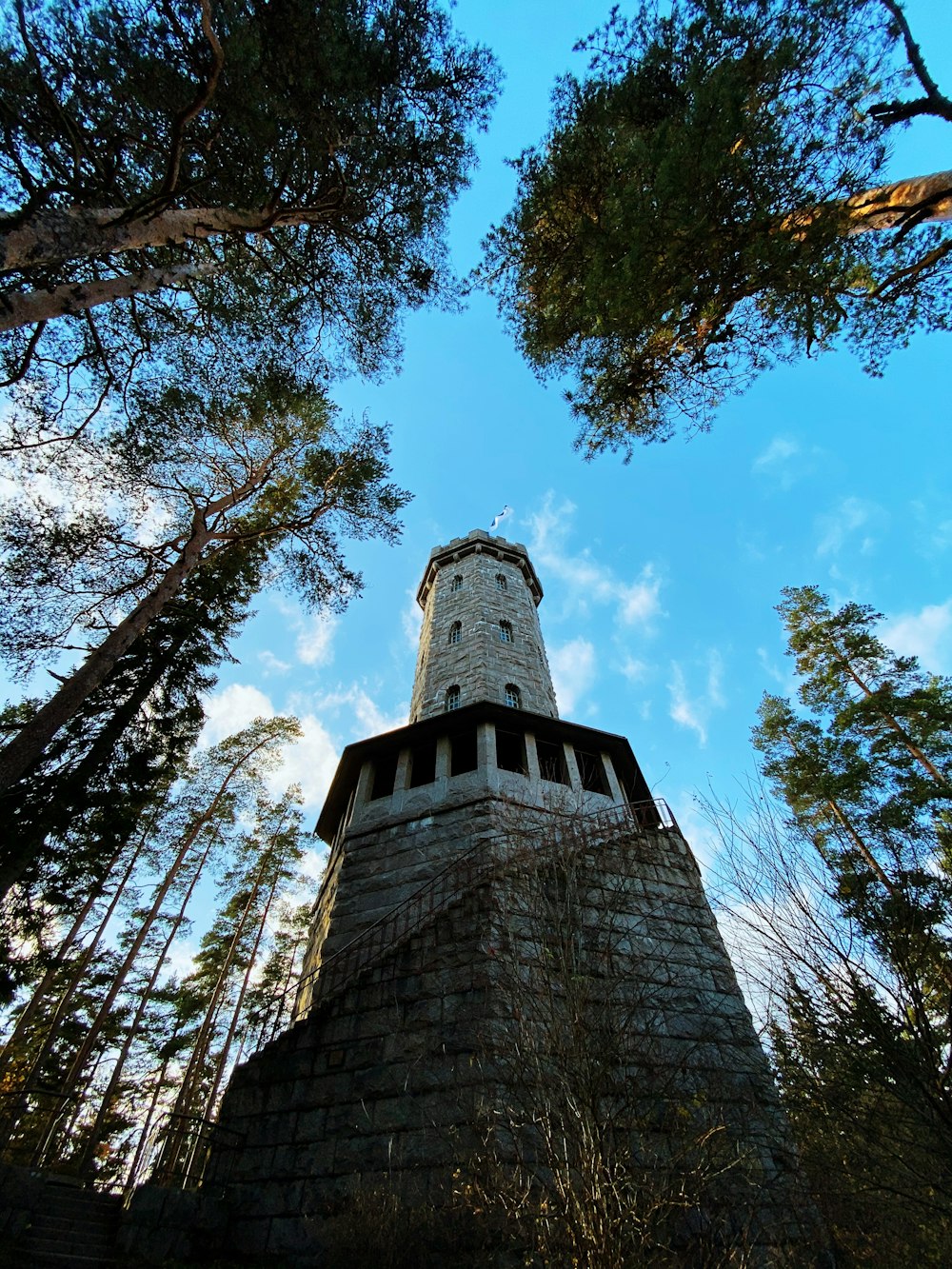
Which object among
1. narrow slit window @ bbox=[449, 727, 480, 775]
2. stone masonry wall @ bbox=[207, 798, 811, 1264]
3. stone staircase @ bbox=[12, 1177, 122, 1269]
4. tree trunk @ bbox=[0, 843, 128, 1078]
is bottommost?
stone staircase @ bbox=[12, 1177, 122, 1269]

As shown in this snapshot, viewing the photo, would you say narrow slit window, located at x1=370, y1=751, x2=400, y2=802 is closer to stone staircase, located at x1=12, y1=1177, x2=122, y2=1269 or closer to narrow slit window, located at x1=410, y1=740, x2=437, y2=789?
narrow slit window, located at x1=410, y1=740, x2=437, y2=789

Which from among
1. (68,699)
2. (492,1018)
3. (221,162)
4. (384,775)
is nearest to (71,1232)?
(492,1018)

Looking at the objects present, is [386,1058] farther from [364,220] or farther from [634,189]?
[364,220]

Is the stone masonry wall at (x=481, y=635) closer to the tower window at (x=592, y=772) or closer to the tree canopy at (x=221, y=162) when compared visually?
the tower window at (x=592, y=772)

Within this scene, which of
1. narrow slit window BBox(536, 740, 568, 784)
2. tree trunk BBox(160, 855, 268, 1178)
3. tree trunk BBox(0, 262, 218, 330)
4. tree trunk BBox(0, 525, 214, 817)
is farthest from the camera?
tree trunk BBox(160, 855, 268, 1178)

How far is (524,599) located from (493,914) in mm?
13113

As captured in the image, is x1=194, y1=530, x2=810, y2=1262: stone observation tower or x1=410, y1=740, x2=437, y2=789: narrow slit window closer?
x1=194, y1=530, x2=810, y2=1262: stone observation tower

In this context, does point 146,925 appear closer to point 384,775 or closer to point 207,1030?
point 207,1030

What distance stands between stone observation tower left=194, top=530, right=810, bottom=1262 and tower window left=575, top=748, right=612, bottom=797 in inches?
5.7

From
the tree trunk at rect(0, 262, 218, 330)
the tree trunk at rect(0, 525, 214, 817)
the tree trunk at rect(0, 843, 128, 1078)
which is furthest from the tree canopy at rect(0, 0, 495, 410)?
the tree trunk at rect(0, 843, 128, 1078)

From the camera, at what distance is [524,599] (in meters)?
19.7

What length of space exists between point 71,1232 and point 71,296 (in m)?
9.45

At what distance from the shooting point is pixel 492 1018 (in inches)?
256

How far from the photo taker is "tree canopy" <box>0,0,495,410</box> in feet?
19.6
